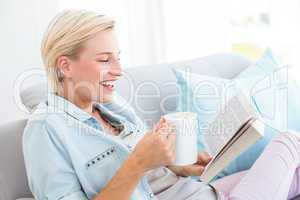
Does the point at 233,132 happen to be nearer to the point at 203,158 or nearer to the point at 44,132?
the point at 203,158

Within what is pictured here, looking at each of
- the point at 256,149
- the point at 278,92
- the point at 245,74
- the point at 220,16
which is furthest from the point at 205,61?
the point at 220,16

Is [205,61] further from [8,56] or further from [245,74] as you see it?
[8,56]

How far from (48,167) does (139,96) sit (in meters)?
0.62

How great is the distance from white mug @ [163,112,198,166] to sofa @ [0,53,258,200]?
473mm

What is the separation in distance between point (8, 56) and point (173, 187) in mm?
1019

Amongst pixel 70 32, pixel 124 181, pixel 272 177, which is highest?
pixel 70 32

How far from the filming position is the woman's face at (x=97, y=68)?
106 cm

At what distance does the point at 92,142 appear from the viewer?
3.52 ft

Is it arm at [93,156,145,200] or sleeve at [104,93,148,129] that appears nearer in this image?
arm at [93,156,145,200]

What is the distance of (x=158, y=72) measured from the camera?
1.62 meters

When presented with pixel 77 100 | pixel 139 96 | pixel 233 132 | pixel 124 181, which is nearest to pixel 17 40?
pixel 139 96

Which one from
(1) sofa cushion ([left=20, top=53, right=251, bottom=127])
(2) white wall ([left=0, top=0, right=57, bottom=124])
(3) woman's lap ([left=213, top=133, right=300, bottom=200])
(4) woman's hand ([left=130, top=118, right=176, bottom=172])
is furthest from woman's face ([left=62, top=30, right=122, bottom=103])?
(2) white wall ([left=0, top=0, right=57, bottom=124])

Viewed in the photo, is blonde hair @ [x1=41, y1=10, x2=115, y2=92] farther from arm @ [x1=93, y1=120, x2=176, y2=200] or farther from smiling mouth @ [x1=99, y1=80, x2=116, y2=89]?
arm @ [x1=93, y1=120, x2=176, y2=200]

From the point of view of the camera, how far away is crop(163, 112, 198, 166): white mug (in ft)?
3.29
